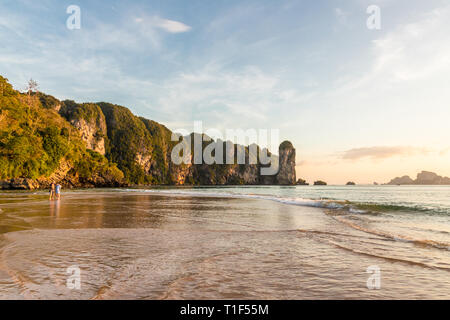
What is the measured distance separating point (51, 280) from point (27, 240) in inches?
170

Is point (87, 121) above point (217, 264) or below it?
above

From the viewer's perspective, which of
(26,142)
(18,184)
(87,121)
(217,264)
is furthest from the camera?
(87,121)

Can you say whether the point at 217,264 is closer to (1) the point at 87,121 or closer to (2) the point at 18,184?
(2) the point at 18,184

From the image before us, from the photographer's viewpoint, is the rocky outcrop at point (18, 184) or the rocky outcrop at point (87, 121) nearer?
the rocky outcrop at point (18, 184)

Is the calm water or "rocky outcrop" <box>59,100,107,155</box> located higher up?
→ "rocky outcrop" <box>59,100,107,155</box>

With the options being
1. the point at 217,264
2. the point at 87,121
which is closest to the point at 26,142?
the point at 217,264

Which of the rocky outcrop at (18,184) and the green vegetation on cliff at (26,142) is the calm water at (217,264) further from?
the rocky outcrop at (18,184)

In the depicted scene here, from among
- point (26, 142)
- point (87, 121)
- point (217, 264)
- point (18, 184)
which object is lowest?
point (18, 184)

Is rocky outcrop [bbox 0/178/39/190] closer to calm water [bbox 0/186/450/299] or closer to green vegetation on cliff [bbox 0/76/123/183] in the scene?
green vegetation on cliff [bbox 0/76/123/183]

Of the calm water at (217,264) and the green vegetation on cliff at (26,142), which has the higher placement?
the green vegetation on cliff at (26,142)

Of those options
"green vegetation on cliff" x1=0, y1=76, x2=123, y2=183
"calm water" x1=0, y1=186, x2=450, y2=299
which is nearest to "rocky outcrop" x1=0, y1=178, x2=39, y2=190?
"green vegetation on cliff" x1=0, y1=76, x2=123, y2=183

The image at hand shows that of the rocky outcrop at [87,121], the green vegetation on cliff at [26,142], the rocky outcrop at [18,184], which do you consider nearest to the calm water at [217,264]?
the green vegetation on cliff at [26,142]

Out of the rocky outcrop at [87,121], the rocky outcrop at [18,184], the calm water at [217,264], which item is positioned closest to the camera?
the calm water at [217,264]
